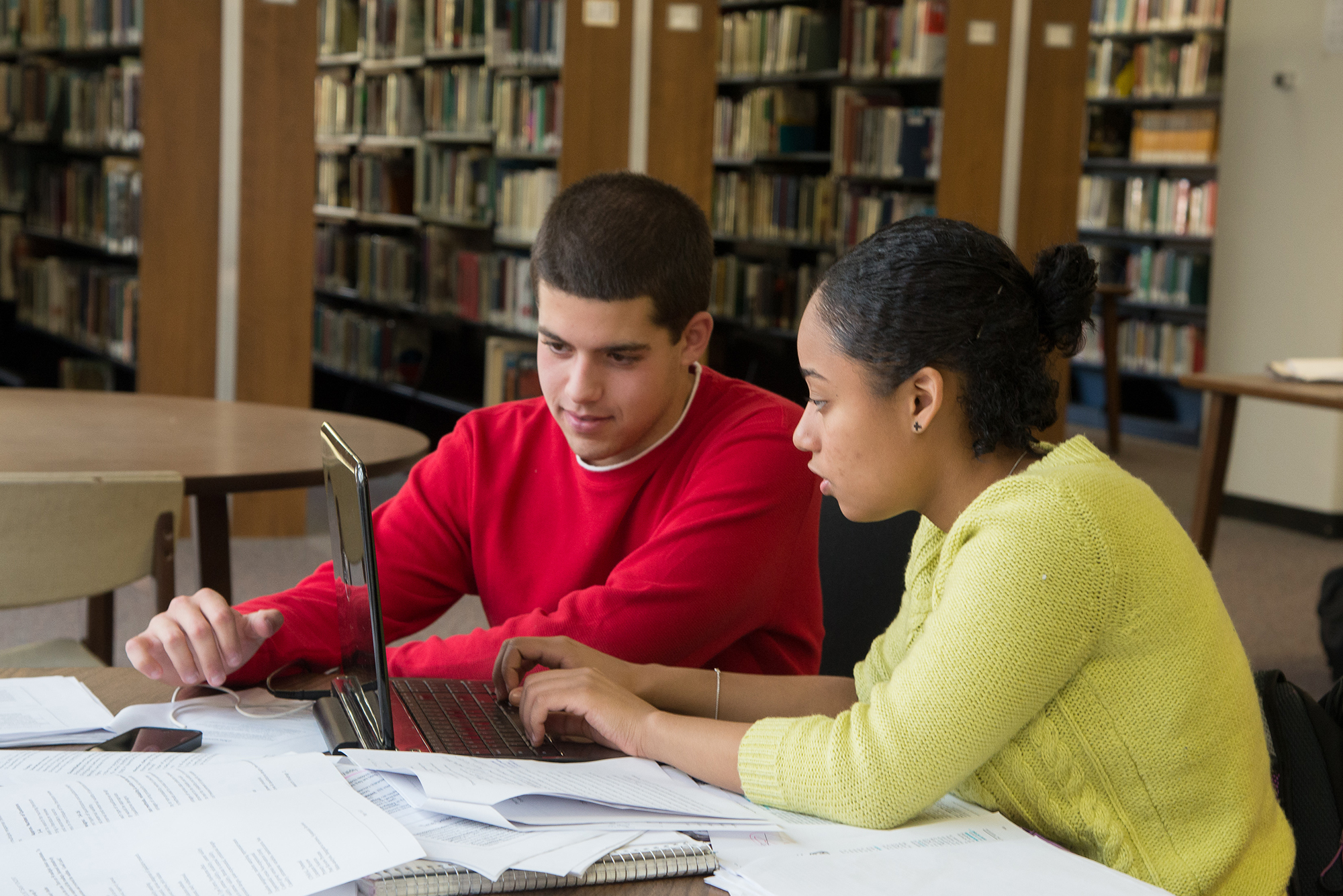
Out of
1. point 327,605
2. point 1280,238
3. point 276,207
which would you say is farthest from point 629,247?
point 1280,238

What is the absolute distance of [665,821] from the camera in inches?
33.4

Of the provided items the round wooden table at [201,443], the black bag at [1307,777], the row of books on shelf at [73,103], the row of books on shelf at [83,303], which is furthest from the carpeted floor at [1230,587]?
the black bag at [1307,777]

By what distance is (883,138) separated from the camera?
5.28m

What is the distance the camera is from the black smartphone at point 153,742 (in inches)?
38.7

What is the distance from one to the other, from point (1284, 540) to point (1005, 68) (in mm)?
2011

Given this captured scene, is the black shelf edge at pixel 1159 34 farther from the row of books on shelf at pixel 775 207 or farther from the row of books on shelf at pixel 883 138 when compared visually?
the row of books on shelf at pixel 775 207

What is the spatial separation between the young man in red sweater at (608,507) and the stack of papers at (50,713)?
0.23ft

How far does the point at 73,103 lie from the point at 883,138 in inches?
124

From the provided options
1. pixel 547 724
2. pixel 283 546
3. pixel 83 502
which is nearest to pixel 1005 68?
pixel 283 546

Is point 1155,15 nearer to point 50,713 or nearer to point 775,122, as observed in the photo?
point 775,122

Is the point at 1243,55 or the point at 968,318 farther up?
the point at 1243,55

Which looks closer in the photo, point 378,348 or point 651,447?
point 651,447

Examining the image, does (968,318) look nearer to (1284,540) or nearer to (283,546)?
(283,546)

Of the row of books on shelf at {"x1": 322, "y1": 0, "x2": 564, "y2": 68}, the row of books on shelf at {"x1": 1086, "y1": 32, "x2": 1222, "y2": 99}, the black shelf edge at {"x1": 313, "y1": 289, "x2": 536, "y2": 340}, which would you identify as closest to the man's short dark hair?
the row of books on shelf at {"x1": 322, "y1": 0, "x2": 564, "y2": 68}
